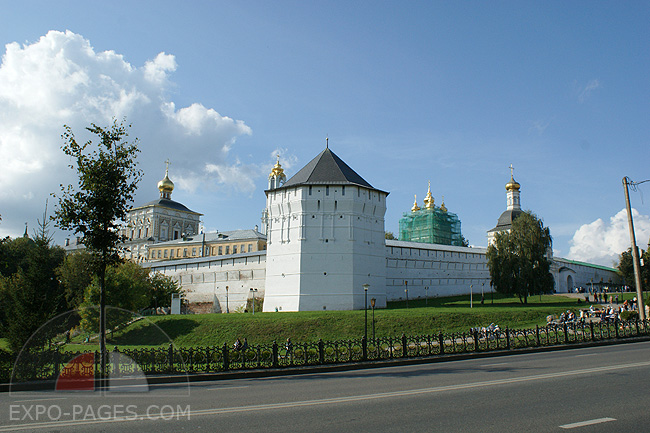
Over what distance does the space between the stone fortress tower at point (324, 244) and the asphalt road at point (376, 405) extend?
27524 millimetres

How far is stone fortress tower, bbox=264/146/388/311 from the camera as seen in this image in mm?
38688

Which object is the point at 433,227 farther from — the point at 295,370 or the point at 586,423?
the point at 586,423

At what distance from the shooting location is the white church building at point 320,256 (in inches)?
1529

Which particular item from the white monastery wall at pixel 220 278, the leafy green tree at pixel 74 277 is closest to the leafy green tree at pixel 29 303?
the white monastery wall at pixel 220 278

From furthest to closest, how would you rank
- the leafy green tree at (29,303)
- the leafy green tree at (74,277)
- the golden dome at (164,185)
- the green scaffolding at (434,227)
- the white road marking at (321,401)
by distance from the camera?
the golden dome at (164,185) < the green scaffolding at (434,227) < the leafy green tree at (74,277) < the leafy green tree at (29,303) < the white road marking at (321,401)

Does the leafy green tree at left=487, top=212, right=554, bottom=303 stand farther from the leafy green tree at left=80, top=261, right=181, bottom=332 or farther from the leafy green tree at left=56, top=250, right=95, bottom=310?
the leafy green tree at left=56, top=250, right=95, bottom=310

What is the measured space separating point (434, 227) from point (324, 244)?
103 feet

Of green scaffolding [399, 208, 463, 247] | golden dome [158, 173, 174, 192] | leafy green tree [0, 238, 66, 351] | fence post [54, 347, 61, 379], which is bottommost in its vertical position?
fence post [54, 347, 61, 379]

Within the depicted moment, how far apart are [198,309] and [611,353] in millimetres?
41005

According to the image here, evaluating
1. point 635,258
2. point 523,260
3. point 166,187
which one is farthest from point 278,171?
point 635,258

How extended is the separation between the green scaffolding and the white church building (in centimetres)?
1858

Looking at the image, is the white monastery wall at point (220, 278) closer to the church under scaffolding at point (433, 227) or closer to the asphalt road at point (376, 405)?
the church under scaffolding at point (433, 227)

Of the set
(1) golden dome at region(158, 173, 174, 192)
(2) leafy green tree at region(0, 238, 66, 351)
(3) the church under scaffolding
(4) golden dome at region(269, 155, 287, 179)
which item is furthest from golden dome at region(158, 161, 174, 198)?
(2) leafy green tree at region(0, 238, 66, 351)

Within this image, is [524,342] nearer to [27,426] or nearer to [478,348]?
[478,348]
